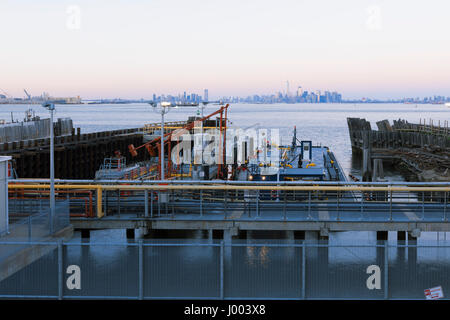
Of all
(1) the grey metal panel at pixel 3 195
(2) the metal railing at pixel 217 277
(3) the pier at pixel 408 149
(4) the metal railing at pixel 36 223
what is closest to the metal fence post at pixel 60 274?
(2) the metal railing at pixel 217 277

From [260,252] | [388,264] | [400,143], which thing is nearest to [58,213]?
[260,252]

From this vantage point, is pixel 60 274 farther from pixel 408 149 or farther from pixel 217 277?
pixel 408 149

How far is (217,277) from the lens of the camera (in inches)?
587

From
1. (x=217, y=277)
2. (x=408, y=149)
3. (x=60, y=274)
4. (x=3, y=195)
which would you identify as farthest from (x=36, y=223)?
(x=408, y=149)

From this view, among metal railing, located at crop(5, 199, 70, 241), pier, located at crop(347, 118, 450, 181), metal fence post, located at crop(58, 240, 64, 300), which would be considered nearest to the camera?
metal fence post, located at crop(58, 240, 64, 300)

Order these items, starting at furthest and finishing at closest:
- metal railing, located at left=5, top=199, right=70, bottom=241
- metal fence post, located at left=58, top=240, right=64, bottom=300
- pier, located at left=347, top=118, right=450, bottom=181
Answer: pier, located at left=347, top=118, right=450, bottom=181 → metal railing, located at left=5, top=199, right=70, bottom=241 → metal fence post, located at left=58, top=240, right=64, bottom=300

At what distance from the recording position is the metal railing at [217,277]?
14.8 m

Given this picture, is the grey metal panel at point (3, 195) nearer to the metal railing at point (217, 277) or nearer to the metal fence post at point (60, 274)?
the metal railing at point (217, 277)

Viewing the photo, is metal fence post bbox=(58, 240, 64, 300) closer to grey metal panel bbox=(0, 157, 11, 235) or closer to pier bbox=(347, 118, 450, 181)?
grey metal panel bbox=(0, 157, 11, 235)

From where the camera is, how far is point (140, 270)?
14.8 metres

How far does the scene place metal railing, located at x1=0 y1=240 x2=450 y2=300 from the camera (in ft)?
48.4

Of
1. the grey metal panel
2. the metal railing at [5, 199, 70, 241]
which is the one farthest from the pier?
the grey metal panel
